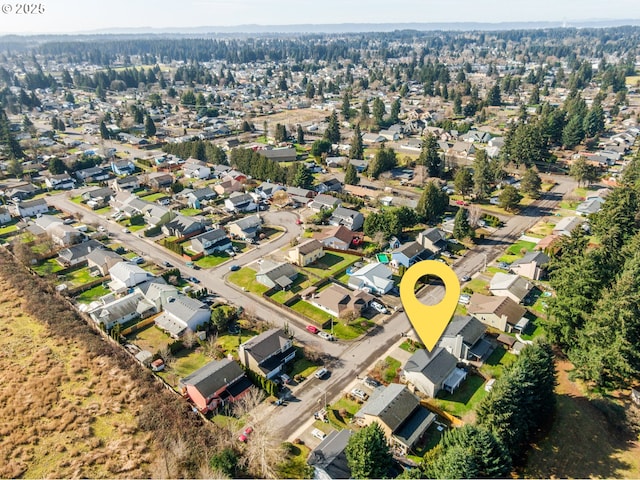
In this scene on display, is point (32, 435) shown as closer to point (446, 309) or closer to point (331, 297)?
point (331, 297)

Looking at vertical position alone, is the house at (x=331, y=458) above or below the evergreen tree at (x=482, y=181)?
below

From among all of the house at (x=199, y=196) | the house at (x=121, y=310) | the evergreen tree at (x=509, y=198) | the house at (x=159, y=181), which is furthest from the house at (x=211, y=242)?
the evergreen tree at (x=509, y=198)

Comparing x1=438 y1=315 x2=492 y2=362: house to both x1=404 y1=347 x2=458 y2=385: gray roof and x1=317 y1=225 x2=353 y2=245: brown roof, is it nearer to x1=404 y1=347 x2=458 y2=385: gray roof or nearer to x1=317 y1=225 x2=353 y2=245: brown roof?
x1=404 y1=347 x2=458 y2=385: gray roof

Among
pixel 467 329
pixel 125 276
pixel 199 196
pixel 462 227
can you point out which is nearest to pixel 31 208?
pixel 199 196

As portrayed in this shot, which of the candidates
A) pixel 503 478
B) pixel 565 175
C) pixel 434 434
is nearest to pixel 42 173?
pixel 434 434

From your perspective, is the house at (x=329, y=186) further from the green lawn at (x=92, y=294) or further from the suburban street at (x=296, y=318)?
the green lawn at (x=92, y=294)

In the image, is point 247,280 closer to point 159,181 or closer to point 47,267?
point 47,267
